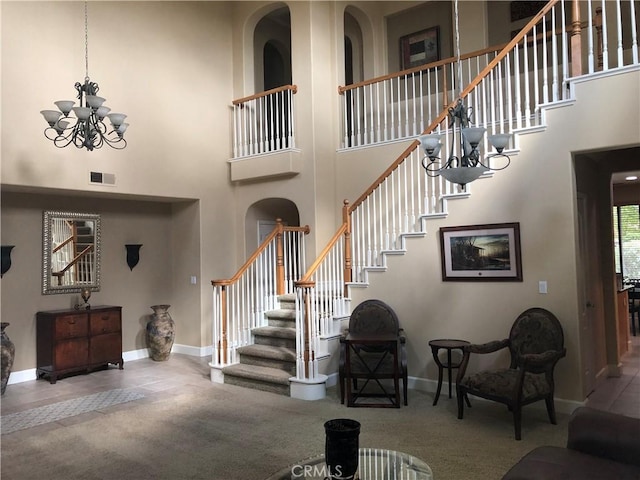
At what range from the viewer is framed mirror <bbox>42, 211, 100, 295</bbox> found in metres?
6.73

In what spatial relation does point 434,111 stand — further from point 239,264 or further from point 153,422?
point 153,422

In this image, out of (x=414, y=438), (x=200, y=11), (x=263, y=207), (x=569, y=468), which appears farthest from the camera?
(x=263, y=207)

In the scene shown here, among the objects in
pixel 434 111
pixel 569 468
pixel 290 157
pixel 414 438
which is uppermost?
pixel 434 111

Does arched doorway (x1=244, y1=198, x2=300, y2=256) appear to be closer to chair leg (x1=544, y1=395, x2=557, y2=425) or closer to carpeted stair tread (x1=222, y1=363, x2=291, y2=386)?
carpeted stair tread (x1=222, y1=363, x2=291, y2=386)

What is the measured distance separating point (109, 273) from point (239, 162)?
263 centimetres

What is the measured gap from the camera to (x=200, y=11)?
7.91 m

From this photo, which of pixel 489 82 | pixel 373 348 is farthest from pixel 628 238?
pixel 373 348

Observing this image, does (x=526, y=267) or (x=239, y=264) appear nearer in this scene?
(x=526, y=267)

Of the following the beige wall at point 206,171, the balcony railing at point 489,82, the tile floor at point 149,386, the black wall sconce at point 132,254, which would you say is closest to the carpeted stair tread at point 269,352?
the tile floor at point 149,386

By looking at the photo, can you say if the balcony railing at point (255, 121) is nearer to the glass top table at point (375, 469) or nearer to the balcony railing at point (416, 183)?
the balcony railing at point (416, 183)

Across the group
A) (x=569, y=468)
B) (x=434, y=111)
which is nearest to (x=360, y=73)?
(x=434, y=111)

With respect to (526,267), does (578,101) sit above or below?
above

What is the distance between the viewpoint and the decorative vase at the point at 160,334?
7414mm

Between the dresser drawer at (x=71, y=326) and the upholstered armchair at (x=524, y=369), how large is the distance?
4930mm
